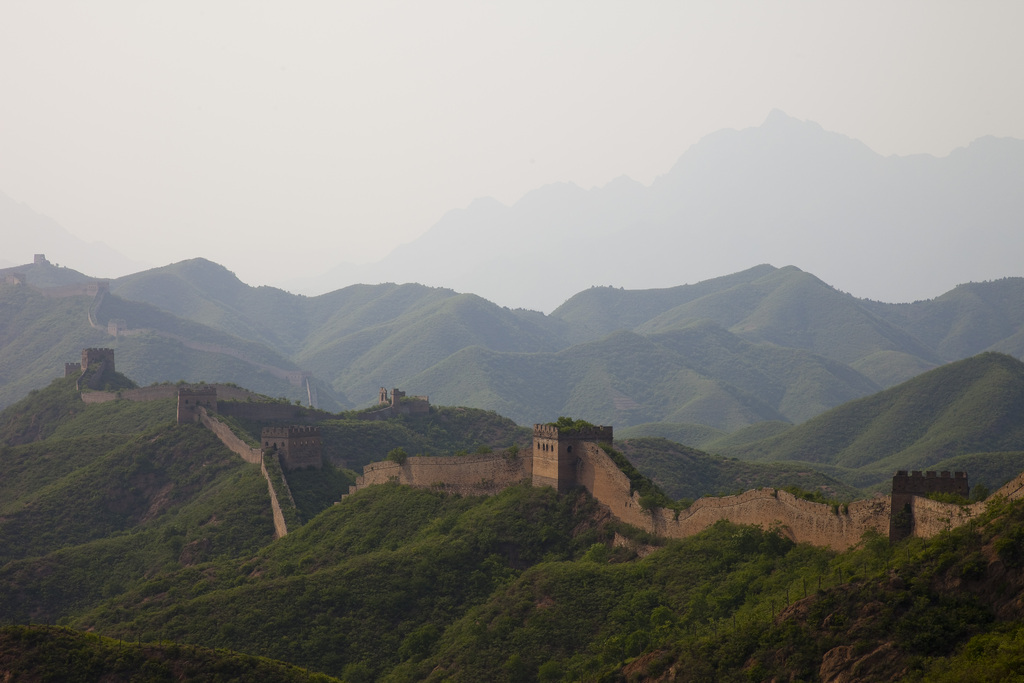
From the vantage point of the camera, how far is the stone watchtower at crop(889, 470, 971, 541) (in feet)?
114

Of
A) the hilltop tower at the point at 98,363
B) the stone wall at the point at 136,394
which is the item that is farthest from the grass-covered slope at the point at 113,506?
the hilltop tower at the point at 98,363

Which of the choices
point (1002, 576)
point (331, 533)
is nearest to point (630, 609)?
→ point (1002, 576)

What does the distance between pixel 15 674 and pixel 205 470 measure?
Answer: 149 ft

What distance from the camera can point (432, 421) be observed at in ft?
372

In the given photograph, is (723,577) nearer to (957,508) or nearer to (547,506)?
(957,508)

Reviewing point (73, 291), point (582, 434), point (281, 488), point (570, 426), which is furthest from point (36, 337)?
point (582, 434)

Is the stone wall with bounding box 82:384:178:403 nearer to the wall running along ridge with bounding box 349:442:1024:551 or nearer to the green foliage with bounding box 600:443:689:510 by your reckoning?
the wall running along ridge with bounding box 349:442:1024:551

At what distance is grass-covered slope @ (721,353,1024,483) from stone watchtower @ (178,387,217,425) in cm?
6171

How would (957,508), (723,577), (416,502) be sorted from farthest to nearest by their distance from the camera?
(416,502) → (723,577) → (957,508)

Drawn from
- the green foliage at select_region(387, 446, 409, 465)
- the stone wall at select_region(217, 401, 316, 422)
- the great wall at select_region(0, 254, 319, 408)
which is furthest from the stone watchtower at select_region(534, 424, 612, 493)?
the great wall at select_region(0, 254, 319, 408)

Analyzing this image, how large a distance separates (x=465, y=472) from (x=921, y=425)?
3482 inches

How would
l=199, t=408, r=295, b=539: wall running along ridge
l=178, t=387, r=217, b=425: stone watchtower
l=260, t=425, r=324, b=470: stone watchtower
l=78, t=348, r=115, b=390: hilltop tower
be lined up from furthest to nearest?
l=78, t=348, r=115, b=390: hilltop tower
l=178, t=387, r=217, b=425: stone watchtower
l=260, t=425, r=324, b=470: stone watchtower
l=199, t=408, r=295, b=539: wall running along ridge

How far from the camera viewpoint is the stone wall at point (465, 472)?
57.1 metres

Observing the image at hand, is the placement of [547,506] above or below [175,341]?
below
